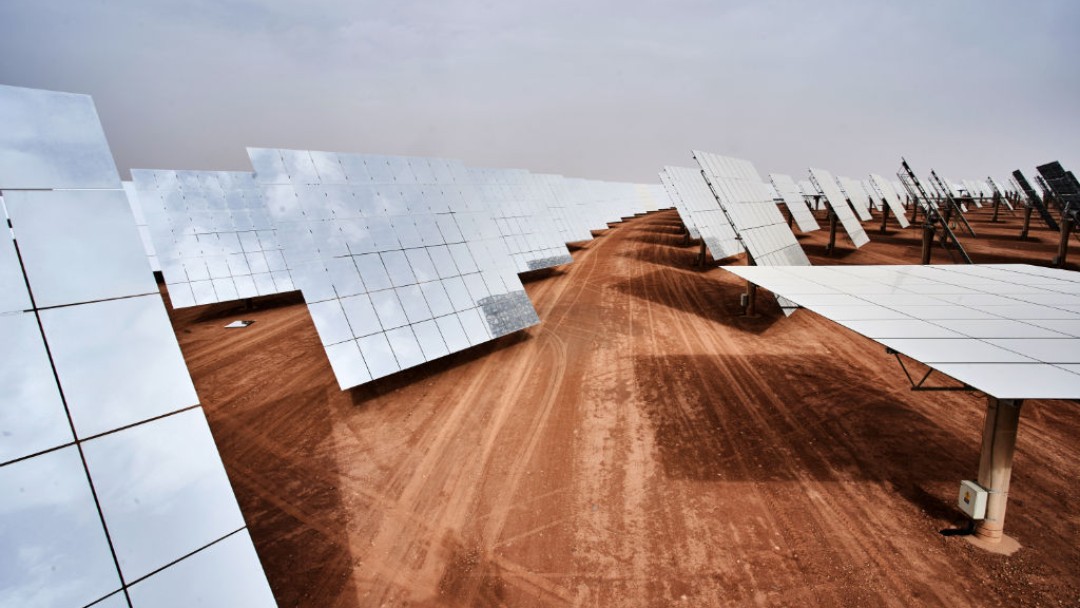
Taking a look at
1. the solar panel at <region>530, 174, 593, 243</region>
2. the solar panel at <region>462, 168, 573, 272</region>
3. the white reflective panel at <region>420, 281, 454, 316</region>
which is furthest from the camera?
the solar panel at <region>530, 174, 593, 243</region>

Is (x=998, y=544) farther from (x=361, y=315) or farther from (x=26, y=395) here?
(x=361, y=315)

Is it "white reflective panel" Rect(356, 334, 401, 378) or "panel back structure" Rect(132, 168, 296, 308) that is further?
"panel back structure" Rect(132, 168, 296, 308)

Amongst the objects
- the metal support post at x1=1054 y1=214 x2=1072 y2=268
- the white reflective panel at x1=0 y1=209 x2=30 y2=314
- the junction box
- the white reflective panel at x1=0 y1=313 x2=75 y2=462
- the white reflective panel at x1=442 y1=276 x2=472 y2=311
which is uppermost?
the white reflective panel at x1=442 y1=276 x2=472 y2=311

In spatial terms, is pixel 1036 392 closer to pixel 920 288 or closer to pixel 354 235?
pixel 920 288

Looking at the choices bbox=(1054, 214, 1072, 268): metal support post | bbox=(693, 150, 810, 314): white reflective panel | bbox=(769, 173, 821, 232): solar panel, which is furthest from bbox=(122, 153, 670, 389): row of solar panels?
bbox=(1054, 214, 1072, 268): metal support post

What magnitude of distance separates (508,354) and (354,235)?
520cm

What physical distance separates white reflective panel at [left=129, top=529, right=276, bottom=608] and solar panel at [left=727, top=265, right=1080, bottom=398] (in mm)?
6534

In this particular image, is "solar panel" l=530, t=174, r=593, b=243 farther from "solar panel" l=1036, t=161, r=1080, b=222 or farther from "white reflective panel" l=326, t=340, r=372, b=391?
"solar panel" l=1036, t=161, r=1080, b=222

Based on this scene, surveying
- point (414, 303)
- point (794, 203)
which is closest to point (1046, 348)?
point (414, 303)

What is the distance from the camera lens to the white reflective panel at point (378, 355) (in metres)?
9.25

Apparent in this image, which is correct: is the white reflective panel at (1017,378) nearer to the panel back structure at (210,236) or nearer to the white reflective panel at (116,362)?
the white reflective panel at (116,362)

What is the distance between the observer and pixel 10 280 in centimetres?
290

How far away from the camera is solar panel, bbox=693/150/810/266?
14523 mm

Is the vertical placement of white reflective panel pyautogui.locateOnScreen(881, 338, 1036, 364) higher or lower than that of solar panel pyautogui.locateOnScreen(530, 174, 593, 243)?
lower
